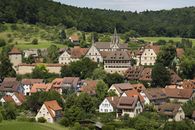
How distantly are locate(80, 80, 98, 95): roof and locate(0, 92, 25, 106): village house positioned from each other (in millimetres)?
7686

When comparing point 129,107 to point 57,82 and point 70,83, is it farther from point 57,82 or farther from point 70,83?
point 57,82

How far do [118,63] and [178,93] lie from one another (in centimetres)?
1397

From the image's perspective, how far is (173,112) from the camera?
53312 millimetres

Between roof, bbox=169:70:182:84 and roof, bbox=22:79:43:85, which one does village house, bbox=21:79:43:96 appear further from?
roof, bbox=169:70:182:84

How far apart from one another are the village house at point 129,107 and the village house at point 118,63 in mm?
15714

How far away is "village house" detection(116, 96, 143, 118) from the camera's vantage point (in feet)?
180

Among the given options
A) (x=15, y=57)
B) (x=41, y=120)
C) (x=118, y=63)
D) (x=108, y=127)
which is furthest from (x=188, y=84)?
(x=15, y=57)

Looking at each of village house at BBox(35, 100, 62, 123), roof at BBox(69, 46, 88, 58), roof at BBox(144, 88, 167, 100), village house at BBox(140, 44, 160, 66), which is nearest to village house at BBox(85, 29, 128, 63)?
roof at BBox(69, 46, 88, 58)

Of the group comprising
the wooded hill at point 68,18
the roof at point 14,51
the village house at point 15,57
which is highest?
the wooded hill at point 68,18

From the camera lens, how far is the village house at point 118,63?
7169cm

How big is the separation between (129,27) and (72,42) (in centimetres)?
3285

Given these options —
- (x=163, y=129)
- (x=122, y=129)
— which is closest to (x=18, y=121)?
(x=122, y=129)

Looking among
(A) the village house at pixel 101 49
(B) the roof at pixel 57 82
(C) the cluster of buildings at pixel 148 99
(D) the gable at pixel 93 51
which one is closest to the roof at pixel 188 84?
(C) the cluster of buildings at pixel 148 99

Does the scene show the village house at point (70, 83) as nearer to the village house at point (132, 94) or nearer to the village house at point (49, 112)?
the village house at point (132, 94)
